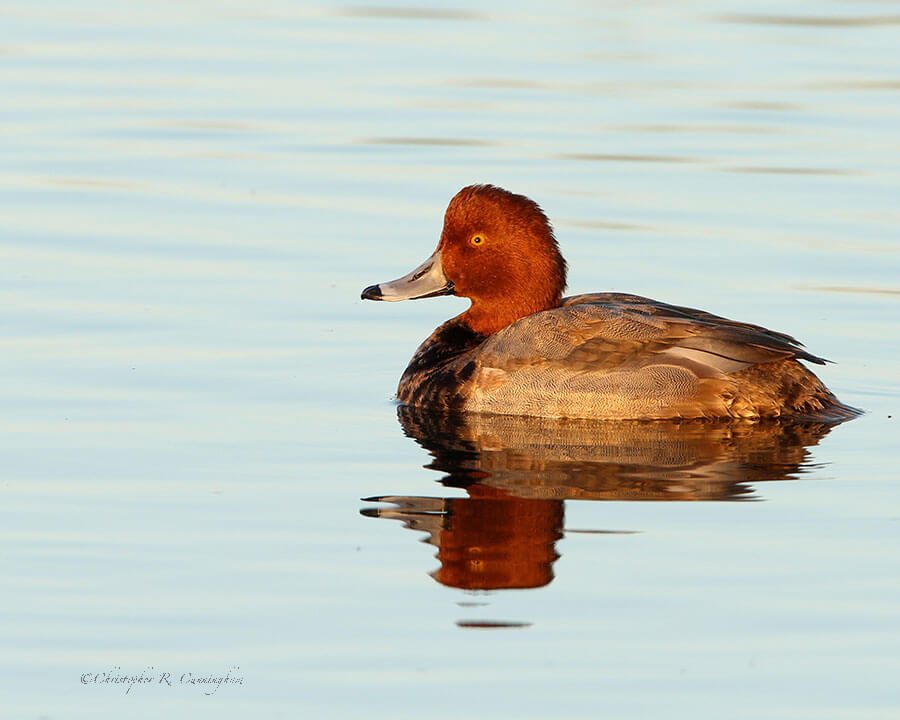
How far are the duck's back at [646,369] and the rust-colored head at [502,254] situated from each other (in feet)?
1.80

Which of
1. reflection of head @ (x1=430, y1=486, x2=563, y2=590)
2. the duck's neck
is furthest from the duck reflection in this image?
the duck's neck

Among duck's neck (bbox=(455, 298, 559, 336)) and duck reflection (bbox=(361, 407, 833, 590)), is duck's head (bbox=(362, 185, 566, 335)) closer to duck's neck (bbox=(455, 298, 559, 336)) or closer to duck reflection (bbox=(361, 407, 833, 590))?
duck's neck (bbox=(455, 298, 559, 336))

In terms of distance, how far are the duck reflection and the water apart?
0.08 feet

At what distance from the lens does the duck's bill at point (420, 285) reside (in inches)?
391

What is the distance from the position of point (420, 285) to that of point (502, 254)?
560 millimetres

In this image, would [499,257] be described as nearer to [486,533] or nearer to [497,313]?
[497,313]

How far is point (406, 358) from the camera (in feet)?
34.1

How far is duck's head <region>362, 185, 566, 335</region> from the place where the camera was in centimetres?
964

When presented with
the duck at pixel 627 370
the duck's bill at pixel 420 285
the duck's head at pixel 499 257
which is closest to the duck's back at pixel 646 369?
the duck at pixel 627 370

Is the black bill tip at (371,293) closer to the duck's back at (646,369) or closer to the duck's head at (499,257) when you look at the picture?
the duck's head at (499,257)

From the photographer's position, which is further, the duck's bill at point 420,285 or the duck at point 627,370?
the duck's bill at point 420,285

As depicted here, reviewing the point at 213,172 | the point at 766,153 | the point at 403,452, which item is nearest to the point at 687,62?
the point at 766,153

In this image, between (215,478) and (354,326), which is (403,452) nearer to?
(215,478)

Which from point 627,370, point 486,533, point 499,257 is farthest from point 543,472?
point 499,257
